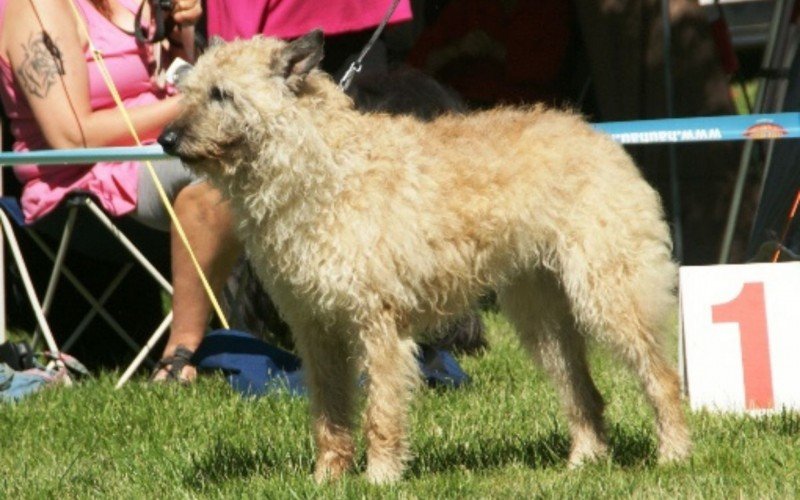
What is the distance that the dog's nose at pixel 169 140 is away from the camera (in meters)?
4.42

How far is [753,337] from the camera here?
6000 millimetres

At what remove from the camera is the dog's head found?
4.43 m

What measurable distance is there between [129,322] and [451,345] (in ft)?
6.55

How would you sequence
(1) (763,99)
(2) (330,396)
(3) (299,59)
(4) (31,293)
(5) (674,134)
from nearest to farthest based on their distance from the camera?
(3) (299,59) < (2) (330,396) < (5) (674,134) < (4) (31,293) < (1) (763,99)

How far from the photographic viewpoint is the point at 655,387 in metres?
5.11

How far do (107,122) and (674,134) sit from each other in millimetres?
2587

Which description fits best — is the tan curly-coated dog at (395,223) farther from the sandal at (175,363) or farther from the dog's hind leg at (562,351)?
the sandal at (175,363)

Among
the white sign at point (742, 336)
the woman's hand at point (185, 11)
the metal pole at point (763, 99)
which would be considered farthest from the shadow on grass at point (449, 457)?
the metal pole at point (763, 99)

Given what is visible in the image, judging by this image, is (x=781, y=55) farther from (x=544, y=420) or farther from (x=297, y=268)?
(x=297, y=268)

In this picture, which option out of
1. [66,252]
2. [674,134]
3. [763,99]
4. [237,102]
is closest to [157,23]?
[66,252]

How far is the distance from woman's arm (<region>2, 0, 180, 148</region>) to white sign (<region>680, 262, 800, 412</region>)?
253 centimetres

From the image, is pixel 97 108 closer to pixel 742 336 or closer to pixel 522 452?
pixel 522 452

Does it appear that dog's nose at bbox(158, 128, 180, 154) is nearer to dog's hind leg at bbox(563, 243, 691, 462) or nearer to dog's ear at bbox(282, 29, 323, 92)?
dog's ear at bbox(282, 29, 323, 92)

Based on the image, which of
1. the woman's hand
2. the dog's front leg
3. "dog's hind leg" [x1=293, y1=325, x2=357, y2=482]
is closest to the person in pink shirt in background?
the woman's hand
